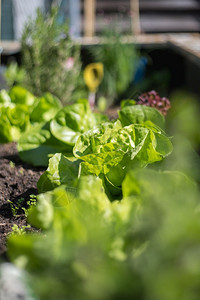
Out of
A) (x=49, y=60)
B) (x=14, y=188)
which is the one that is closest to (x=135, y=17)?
(x=49, y=60)

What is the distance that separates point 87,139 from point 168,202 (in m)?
1.06

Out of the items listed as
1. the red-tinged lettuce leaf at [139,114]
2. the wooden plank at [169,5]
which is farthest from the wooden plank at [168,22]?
the red-tinged lettuce leaf at [139,114]

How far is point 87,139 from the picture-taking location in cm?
206

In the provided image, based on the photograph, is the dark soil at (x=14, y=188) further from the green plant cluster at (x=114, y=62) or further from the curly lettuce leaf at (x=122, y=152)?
the green plant cluster at (x=114, y=62)

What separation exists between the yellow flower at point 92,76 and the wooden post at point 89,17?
243 cm

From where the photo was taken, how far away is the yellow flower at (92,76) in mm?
5345

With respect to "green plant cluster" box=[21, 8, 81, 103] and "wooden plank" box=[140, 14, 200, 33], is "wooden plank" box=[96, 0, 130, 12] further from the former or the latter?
"green plant cluster" box=[21, 8, 81, 103]

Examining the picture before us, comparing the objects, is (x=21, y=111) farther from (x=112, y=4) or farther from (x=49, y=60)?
(x=112, y=4)

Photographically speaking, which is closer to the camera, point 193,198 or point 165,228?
point 165,228

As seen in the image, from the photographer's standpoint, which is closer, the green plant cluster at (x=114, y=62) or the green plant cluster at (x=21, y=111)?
the green plant cluster at (x=21, y=111)

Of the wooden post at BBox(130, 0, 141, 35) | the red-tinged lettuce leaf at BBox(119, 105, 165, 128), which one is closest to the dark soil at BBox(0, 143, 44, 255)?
the red-tinged lettuce leaf at BBox(119, 105, 165, 128)

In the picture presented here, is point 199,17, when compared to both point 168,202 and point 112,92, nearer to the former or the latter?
point 112,92

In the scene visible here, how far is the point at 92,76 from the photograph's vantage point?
5.50 meters

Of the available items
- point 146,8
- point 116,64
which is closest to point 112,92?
point 116,64
